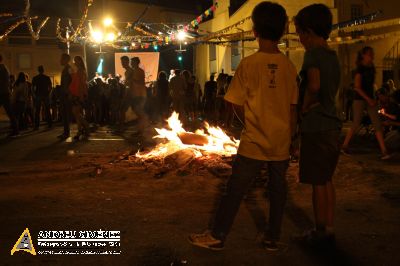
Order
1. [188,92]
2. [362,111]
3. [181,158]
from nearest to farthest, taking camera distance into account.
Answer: [181,158], [362,111], [188,92]

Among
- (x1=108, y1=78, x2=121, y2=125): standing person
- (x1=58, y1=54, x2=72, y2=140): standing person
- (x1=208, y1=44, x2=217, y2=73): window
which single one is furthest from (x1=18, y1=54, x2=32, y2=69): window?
(x1=58, y1=54, x2=72, y2=140): standing person

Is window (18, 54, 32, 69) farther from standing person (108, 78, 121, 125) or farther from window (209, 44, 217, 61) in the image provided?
standing person (108, 78, 121, 125)

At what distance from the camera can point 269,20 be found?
3.79m

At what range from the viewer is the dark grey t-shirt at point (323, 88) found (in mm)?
3999

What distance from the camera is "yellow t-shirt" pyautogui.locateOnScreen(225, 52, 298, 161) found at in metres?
3.77

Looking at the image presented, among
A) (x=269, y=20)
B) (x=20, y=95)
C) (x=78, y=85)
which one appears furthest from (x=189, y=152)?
(x=20, y=95)

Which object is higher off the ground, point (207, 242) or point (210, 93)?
point (210, 93)

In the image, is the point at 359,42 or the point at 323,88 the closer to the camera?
the point at 323,88

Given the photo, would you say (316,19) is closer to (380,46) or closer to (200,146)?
(200,146)

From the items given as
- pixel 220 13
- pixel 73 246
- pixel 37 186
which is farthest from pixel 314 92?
pixel 220 13

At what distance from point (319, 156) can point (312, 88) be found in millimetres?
601

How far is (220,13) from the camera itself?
2816 centimetres

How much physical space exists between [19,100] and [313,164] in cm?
1232

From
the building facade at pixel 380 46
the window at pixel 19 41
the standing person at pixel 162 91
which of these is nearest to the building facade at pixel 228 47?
the building facade at pixel 380 46
